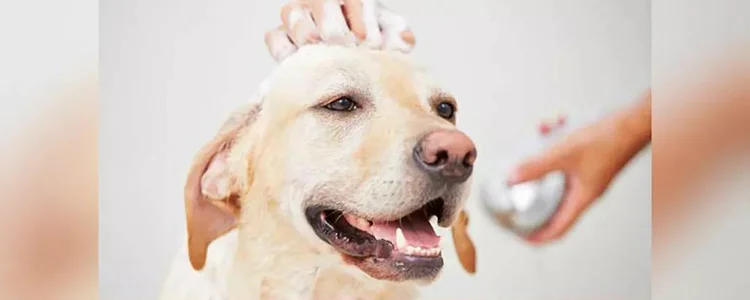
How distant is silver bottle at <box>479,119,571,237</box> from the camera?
1.96m

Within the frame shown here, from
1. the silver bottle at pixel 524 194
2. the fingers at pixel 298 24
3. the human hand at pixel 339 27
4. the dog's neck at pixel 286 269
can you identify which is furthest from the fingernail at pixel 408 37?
the dog's neck at pixel 286 269

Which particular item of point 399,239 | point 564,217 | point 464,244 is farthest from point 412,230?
point 564,217

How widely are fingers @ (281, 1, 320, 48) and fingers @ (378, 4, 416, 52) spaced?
174 millimetres

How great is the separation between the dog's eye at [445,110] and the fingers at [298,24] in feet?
1.17

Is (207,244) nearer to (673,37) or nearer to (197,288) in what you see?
(197,288)

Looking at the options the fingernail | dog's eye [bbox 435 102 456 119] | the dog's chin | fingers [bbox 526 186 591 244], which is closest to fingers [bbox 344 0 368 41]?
the fingernail

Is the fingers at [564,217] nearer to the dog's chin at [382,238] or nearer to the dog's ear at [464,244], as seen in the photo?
the dog's ear at [464,244]

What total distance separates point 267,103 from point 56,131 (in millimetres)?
540

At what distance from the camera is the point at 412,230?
188 centimetres

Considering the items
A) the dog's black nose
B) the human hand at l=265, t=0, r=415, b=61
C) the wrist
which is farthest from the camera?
the wrist

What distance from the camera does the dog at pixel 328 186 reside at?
5.98 ft

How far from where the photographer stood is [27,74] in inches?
75.4

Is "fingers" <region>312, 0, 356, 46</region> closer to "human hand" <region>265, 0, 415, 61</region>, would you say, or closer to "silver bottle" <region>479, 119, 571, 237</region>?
"human hand" <region>265, 0, 415, 61</region>

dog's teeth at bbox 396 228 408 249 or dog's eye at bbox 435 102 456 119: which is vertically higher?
dog's eye at bbox 435 102 456 119
